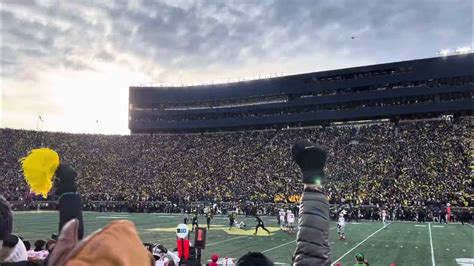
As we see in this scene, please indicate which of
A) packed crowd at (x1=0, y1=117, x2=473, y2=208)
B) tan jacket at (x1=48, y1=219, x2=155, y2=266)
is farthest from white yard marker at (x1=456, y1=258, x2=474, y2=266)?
packed crowd at (x1=0, y1=117, x2=473, y2=208)

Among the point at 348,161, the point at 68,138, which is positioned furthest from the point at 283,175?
the point at 68,138

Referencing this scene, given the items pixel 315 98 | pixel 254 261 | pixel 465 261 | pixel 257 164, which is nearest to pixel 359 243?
pixel 465 261

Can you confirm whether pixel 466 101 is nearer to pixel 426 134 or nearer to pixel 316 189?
pixel 426 134

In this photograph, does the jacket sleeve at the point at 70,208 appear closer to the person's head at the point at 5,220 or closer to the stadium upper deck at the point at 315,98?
the person's head at the point at 5,220

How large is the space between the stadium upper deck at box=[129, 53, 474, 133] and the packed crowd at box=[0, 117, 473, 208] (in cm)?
206

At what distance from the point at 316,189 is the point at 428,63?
57991mm

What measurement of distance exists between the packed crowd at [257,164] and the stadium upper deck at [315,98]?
6.76ft

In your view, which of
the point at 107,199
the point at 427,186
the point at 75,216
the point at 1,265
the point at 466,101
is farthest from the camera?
the point at 466,101

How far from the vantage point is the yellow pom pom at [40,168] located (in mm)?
2846

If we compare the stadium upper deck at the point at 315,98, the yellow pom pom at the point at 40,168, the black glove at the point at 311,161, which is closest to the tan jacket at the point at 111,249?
the black glove at the point at 311,161

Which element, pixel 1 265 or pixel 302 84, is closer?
pixel 1 265

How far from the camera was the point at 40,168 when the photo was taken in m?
2.84

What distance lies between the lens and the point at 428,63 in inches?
2168

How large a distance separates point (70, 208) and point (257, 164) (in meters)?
52.7
